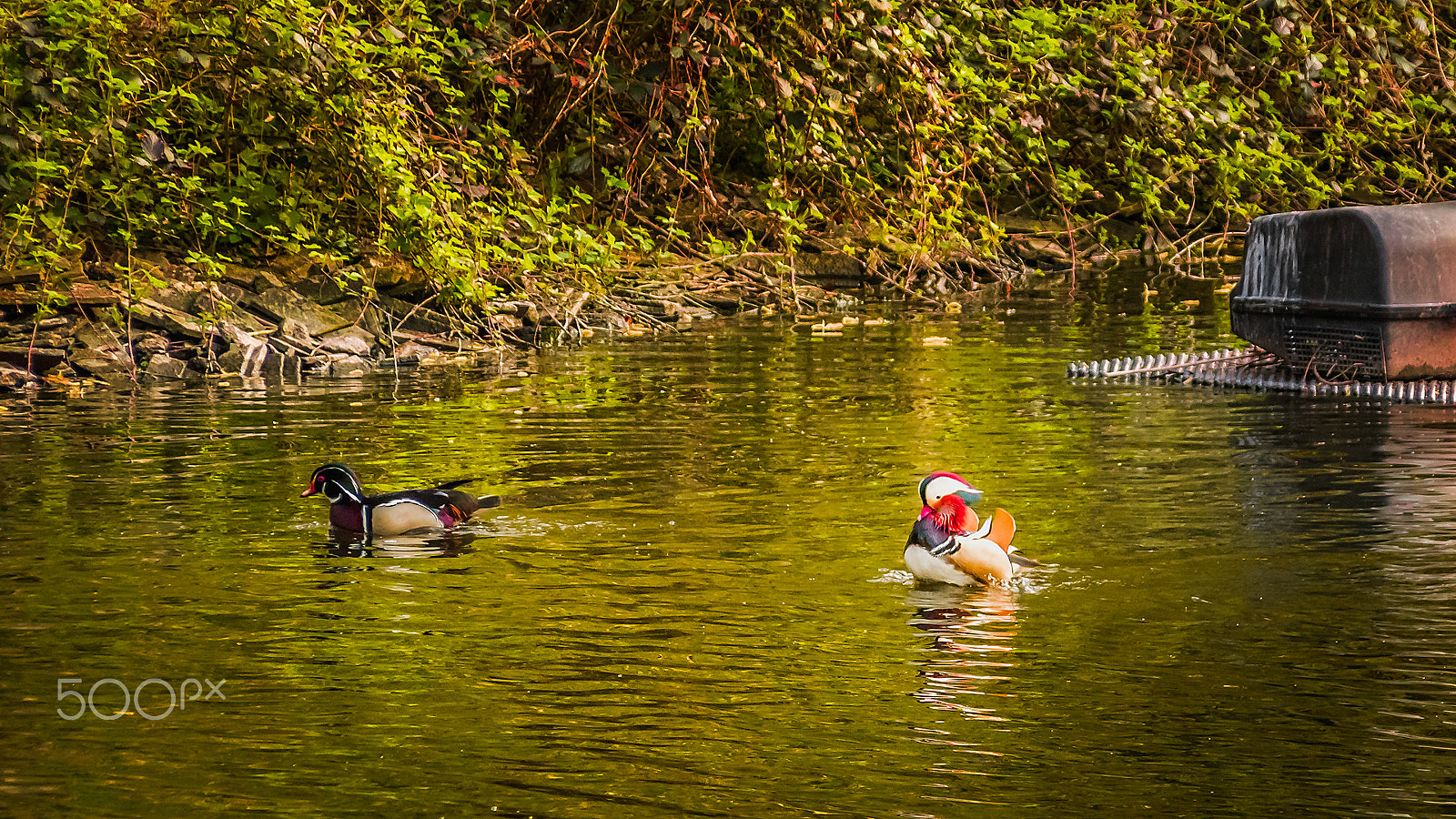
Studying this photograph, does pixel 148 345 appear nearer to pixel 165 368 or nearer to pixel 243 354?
pixel 165 368

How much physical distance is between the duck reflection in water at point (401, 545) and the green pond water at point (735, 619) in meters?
0.03

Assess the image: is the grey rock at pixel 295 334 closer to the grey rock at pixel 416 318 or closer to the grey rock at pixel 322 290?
the grey rock at pixel 322 290

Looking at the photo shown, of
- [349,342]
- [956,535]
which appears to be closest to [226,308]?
[349,342]

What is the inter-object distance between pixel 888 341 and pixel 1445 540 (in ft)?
24.7

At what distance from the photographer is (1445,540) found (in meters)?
7.18

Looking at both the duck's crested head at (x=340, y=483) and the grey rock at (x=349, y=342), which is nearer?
the duck's crested head at (x=340, y=483)

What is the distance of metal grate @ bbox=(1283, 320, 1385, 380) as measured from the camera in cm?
1124

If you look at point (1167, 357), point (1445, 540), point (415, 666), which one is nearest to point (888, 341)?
point (1167, 357)

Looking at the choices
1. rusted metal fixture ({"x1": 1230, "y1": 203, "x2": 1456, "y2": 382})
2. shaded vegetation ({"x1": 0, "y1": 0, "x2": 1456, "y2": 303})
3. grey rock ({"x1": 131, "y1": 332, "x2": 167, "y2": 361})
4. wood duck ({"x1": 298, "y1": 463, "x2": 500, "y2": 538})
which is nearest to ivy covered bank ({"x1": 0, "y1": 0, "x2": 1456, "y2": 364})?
shaded vegetation ({"x1": 0, "y1": 0, "x2": 1456, "y2": 303})

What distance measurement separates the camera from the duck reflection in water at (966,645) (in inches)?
213

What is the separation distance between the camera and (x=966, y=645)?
5.95 metres

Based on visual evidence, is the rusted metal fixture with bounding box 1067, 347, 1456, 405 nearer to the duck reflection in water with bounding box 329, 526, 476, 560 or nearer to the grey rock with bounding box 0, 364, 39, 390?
the duck reflection in water with bounding box 329, 526, 476, 560

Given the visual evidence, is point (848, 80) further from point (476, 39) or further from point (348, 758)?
point (348, 758)

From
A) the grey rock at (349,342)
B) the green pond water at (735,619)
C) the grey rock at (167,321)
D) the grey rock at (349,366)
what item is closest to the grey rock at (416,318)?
the grey rock at (349,342)
